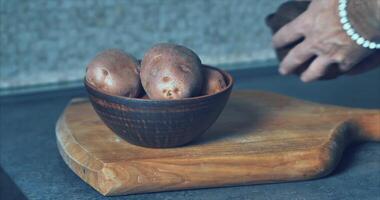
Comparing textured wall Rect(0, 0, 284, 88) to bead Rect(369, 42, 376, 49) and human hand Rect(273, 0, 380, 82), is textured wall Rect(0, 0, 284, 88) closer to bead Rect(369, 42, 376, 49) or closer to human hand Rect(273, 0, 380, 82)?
human hand Rect(273, 0, 380, 82)

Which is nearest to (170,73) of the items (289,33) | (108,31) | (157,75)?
(157,75)

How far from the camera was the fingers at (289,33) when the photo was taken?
3.25ft

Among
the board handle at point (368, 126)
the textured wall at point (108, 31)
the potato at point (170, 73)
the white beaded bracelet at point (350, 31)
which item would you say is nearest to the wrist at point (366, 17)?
the white beaded bracelet at point (350, 31)

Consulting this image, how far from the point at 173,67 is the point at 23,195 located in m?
0.25

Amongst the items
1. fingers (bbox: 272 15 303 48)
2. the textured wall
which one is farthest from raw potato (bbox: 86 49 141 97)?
the textured wall

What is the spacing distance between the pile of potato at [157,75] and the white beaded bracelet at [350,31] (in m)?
0.20

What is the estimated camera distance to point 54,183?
0.85 metres

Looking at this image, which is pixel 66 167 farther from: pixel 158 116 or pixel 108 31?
pixel 108 31

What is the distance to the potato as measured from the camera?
0.81m

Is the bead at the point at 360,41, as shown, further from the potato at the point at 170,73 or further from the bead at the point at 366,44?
the potato at the point at 170,73

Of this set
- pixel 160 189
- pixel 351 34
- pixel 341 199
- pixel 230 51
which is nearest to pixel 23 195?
pixel 160 189

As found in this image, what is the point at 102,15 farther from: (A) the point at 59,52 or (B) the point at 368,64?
(B) the point at 368,64

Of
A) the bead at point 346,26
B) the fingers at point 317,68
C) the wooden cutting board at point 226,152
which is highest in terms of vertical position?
the bead at point 346,26

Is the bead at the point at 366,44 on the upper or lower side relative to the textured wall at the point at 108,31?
upper
